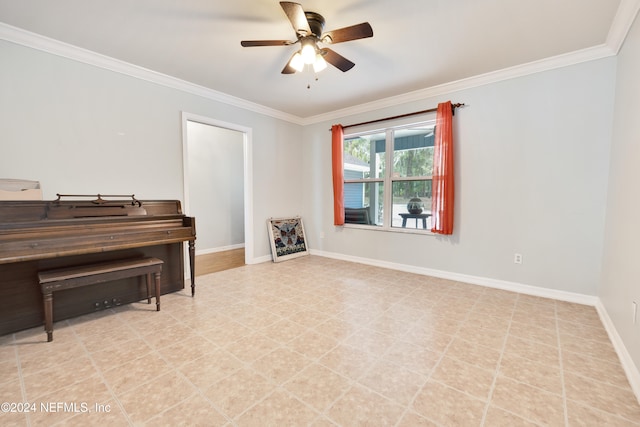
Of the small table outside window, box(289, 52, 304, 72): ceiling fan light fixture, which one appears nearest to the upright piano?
box(289, 52, 304, 72): ceiling fan light fixture

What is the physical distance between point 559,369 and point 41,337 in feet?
12.4

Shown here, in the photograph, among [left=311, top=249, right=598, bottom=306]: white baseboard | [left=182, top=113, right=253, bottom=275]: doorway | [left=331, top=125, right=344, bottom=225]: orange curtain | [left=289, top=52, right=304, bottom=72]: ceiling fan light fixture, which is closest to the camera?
[left=289, top=52, right=304, bottom=72]: ceiling fan light fixture

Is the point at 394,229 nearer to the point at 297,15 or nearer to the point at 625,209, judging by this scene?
the point at 625,209

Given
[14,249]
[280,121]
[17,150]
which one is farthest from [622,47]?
[17,150]

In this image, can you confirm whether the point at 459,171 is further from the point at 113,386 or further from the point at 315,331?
the point at 113,386

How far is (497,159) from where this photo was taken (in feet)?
10.5

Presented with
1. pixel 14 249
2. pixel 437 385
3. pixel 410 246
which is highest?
pixel 14 249

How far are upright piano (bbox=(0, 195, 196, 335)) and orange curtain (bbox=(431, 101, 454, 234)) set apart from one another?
304 centimetres

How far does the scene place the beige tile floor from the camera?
1396 millimetres

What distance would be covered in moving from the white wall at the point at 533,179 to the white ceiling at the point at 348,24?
1.08 feet

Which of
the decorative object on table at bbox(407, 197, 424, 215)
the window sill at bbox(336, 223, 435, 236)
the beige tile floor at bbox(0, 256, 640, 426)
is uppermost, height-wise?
the decorative object on table at bbox(407, 197, 424, 215)

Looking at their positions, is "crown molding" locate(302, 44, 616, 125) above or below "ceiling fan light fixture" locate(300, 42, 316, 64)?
above

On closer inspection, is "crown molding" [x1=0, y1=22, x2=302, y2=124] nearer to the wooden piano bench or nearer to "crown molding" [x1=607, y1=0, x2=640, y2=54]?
the wooden piano bench

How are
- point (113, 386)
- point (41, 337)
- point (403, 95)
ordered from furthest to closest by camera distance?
point (403, 95)
point (41, 337)
point (113, 386)
